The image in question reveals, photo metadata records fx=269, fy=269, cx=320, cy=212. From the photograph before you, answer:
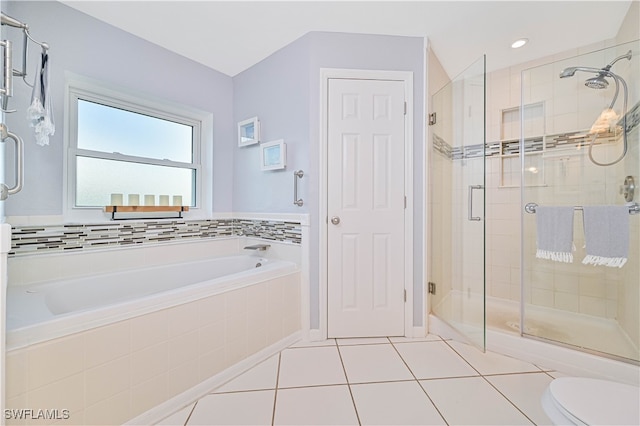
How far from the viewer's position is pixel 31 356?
0.97m

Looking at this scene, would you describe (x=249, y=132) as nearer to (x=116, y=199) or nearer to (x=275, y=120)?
(x=275, y=120)

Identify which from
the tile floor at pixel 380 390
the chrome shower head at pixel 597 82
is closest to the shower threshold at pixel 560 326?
the tile floor at pixel 380 390

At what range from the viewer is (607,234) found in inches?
62.3

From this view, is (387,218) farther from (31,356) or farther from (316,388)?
(31,356)

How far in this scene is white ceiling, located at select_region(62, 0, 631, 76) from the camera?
1809 mm

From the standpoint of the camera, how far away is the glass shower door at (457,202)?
1.96 metres

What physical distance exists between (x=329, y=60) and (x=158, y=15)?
125cm

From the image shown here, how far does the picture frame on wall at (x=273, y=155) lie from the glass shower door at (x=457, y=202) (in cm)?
121

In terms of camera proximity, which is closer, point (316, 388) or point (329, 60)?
point (316, 388)

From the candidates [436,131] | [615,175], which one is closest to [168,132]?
[436,131]

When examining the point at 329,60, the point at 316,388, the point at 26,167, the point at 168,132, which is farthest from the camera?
the point at 168,132

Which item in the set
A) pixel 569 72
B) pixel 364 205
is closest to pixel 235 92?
pixel 364 205

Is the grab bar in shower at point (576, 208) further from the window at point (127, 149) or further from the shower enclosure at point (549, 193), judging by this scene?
the window at point (127, 149)

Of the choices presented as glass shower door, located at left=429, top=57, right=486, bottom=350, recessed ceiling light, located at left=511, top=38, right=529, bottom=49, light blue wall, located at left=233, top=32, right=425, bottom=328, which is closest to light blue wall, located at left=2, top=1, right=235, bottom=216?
light blue wall, located at left=233, top=32, right=425, bottom=328
